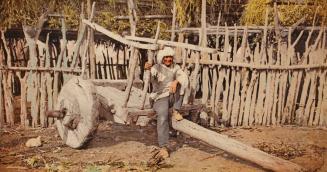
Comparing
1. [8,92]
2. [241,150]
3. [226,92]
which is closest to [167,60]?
[241,150]

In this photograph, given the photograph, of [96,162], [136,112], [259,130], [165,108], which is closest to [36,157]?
[96,162]

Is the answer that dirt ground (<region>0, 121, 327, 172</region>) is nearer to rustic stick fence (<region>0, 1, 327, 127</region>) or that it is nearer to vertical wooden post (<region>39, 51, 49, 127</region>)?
vertical wooden post (<region>39, 51, 49, 127</region>)

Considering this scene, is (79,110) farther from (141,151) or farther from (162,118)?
(162,118)

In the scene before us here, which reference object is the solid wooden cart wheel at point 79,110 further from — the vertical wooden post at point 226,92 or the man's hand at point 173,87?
the vertical wooden post at point 226,92

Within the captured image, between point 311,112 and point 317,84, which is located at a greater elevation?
point 317,84

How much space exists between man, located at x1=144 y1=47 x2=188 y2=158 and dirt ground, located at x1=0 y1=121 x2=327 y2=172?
492mm

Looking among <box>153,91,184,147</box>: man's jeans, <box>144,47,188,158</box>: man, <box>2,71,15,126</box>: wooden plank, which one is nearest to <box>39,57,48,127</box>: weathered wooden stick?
<box>2,71,15,126</box>: wooden plank

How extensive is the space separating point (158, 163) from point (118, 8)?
19.8ft

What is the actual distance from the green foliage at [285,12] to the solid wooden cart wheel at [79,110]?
428 centimetres

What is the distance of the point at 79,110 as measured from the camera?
6152 millimetres

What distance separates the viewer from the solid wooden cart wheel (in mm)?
5863

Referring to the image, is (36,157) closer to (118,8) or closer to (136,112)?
(136,112)

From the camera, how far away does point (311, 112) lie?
305 inches

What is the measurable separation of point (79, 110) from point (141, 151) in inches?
46.9
